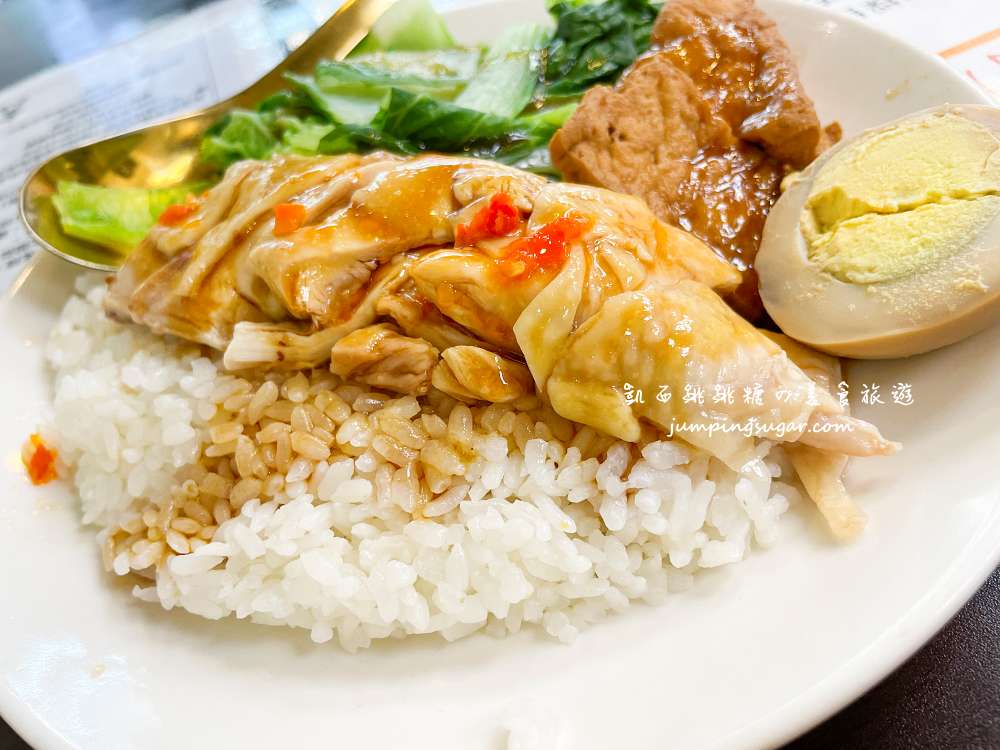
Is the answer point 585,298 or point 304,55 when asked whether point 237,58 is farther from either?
point 585,298

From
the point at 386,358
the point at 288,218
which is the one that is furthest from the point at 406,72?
the point at 386,358

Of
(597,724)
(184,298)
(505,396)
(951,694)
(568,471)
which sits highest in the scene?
(184,298)

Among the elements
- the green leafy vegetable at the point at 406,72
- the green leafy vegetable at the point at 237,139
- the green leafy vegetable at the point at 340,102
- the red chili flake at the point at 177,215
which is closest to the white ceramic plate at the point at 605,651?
the red chili flake at the point at 177,215

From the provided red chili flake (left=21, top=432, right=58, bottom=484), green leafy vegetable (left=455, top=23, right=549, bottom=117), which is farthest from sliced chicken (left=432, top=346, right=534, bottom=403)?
Result: green leafy vegetable (left=455, top=23, right=549, bottom=117)

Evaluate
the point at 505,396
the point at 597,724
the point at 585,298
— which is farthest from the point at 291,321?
the point at 597,724

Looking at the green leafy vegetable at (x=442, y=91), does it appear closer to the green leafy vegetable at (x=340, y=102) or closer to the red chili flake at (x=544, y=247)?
the green leafy vegetable at (x=340, y=102)

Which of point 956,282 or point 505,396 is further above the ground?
point 956,282
